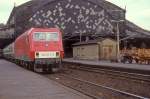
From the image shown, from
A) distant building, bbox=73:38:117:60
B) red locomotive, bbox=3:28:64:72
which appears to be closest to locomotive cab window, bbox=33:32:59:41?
red locomotive, bbox=3:28:64:72

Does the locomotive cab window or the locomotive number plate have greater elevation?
the locomotive cab window

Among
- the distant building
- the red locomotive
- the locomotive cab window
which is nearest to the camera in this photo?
the red locomotive

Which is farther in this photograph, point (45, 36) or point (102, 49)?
point (102, 49)

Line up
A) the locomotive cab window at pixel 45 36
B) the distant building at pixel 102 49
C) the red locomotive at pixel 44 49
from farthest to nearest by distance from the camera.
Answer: the distant building at pixel 102 49 → the locomotive cab window at pixel 45 36 → the red locomotive at pixel 44 49

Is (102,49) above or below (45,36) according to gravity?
below

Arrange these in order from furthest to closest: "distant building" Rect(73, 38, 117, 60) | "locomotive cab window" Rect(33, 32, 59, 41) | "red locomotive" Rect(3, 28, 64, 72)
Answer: "distant building" Rect(73, 38, 117, 60), "locomotive cab window" Rect(33, 32, 59, 41), "red locomotive" Rect(3, 28, 64, 72)

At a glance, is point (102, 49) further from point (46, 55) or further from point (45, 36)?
point (46, 55)

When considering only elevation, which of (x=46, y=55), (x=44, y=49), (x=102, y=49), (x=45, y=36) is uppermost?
(x=45, y=36)

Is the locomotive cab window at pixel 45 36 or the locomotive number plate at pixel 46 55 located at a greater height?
the locomotive cab window at pixel 45 36

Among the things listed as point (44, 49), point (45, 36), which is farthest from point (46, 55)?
point (45, 36)

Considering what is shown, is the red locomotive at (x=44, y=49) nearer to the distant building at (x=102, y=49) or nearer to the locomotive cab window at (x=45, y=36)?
the locomotive cab window at (x=45, y=36)

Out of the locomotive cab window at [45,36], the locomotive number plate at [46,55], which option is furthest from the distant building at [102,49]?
the locomotive number plate at [46,55]

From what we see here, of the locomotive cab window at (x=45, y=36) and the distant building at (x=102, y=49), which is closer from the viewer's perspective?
the locomotive cab window at (x=45, y=36)

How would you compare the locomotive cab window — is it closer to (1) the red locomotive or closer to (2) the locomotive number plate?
(1) the red locomotive
